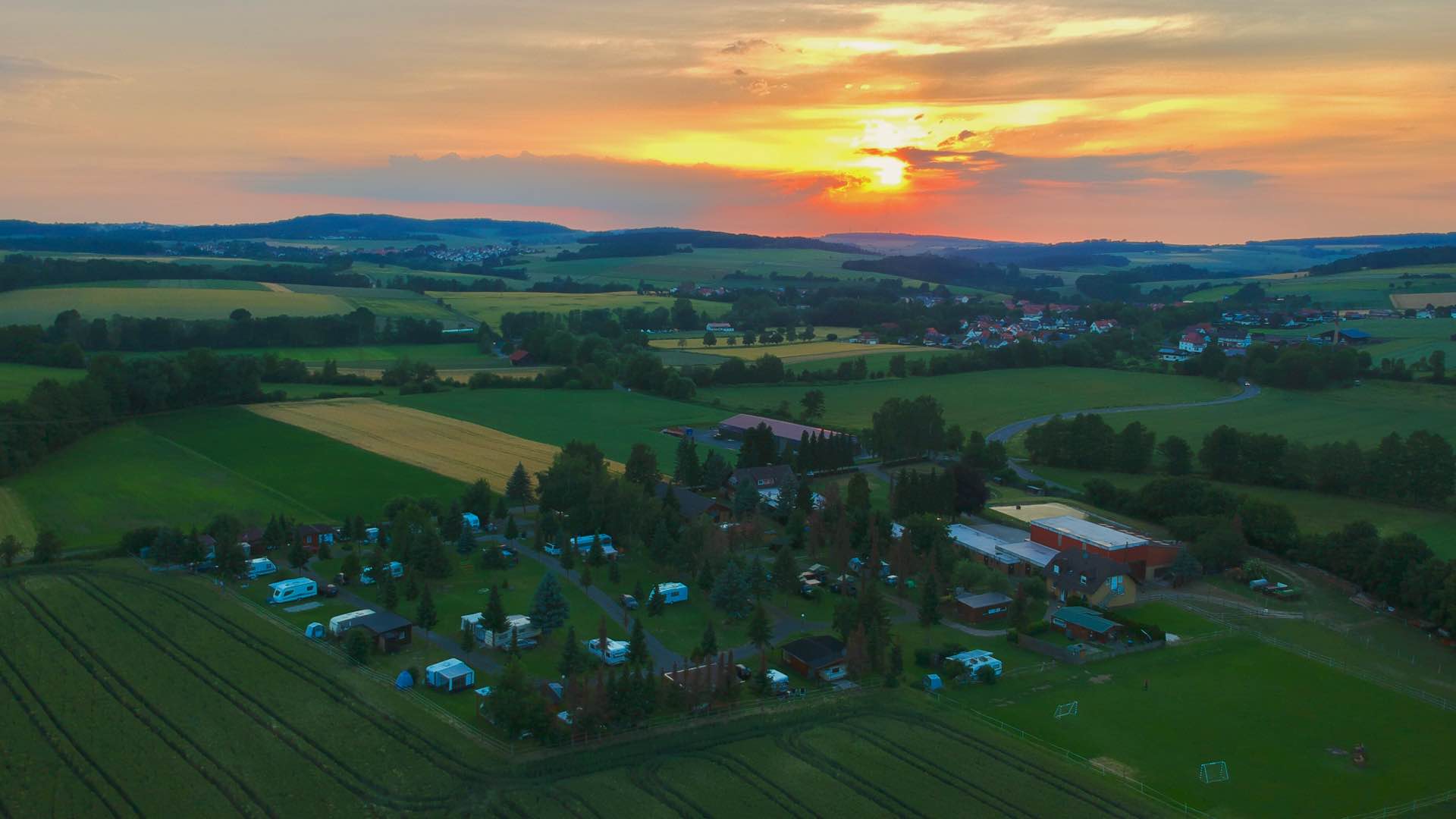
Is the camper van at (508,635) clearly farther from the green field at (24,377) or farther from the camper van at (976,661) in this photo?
the green field at (24,377)

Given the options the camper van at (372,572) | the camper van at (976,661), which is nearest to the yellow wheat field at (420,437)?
the camper van at (372,572)

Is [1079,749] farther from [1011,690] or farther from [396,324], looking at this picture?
[396,324]

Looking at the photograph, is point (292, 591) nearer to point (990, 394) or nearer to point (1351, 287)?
point (990, 394)

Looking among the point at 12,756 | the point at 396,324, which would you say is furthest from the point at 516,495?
the point at 396,324

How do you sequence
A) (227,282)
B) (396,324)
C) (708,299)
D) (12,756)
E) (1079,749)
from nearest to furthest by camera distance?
(12,756), (1079,749), (396,324), (227,282), (708,299)

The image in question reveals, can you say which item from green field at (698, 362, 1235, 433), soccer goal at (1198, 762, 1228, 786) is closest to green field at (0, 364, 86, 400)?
green field at (698, 362, 1235, 433)
